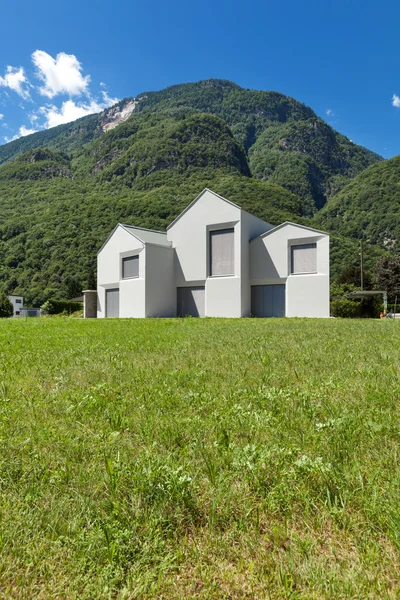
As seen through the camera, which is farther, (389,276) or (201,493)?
(389,276)

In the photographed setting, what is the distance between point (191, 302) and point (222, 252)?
5.46m

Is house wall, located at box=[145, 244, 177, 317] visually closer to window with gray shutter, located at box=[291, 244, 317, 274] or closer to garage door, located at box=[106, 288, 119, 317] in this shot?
garage door, located at box=[106, 288, 119, 317]

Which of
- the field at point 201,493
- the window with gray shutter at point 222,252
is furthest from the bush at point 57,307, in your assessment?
the field at point 201,493

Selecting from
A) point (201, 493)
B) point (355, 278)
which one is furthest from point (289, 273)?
point (201, 493)

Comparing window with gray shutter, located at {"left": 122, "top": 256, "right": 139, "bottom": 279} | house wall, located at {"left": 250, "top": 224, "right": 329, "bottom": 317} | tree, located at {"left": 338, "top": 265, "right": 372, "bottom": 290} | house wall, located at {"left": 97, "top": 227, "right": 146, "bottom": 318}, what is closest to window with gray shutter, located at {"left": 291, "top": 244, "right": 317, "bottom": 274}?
house wall, located at {"left": 250, "top": 224, "right": 329, "bottom": 317}

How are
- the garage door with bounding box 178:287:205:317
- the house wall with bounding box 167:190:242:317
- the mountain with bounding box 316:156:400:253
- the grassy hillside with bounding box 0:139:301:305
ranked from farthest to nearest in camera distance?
1. the grassy hillside with bounding box 0:139:301:305
2. the mountain with bounding box 316:156:400:253
3. the garage door with bounding box 178:287:205:317
4. the house wall with bounding box 167:190:242:317

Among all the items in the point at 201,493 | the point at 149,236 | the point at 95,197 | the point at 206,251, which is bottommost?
the point at 201,493

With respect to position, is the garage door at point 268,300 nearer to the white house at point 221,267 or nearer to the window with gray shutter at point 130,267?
the white house at point 221,267

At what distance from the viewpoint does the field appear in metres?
1.61

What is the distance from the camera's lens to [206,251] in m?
31.7

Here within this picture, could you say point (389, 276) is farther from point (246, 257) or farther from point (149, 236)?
point (149, 236)

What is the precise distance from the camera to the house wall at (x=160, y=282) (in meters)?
32.0

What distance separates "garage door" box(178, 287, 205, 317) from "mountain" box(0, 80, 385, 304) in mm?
37170

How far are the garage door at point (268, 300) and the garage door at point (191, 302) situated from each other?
4.55 m
